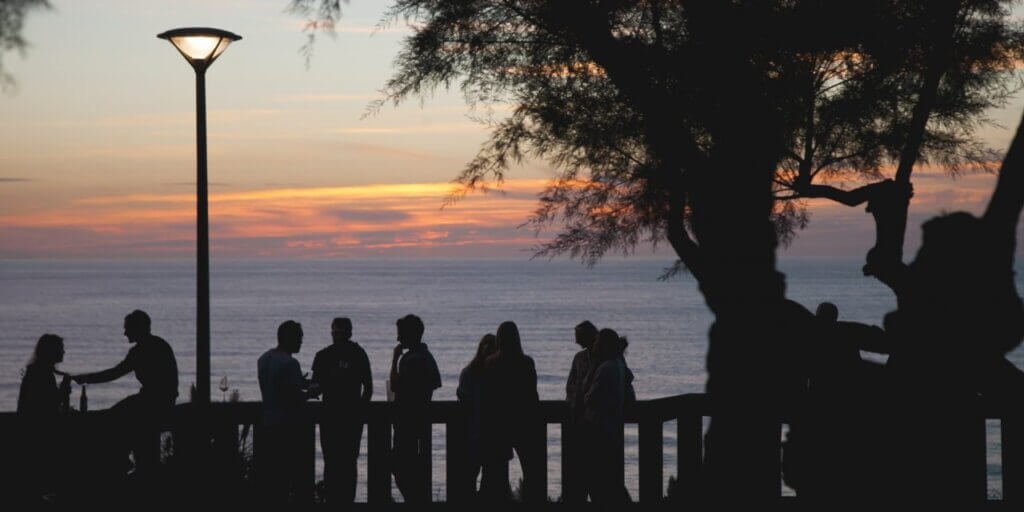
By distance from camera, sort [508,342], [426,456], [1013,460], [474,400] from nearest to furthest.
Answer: [1013,460] → [426,456] → [474,400] → [508,342]

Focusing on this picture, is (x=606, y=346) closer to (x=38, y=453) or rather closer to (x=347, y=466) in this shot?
(x=347, y=466)

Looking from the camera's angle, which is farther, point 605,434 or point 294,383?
point 294,383

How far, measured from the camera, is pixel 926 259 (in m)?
2.32

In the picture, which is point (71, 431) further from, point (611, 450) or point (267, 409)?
point (611, 450)

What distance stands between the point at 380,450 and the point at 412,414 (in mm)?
398

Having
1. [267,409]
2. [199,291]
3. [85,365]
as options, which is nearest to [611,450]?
[267,409]

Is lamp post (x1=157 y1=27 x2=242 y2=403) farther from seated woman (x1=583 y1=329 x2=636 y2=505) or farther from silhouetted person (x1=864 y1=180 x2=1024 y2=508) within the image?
silhouetted person (x1=864 y1=180 x2=1024 y2=508)

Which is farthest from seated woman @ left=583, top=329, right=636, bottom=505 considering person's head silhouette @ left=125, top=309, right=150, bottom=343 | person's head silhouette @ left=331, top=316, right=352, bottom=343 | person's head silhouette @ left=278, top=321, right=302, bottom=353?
person's head silhouette @ left=125, top=309, right=150, bottom=343

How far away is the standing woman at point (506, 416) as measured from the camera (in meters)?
8.63

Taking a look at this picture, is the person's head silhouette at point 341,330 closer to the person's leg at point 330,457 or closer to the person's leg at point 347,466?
the person's leg at point 330,457

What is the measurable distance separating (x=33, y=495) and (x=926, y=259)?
7.68 metres

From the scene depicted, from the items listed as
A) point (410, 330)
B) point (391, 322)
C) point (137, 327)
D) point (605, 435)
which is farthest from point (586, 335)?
point (391, 322)

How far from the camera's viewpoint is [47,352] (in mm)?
9859

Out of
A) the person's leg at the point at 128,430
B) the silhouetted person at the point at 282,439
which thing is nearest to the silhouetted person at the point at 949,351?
the silhouetted person at the point at 282,439
